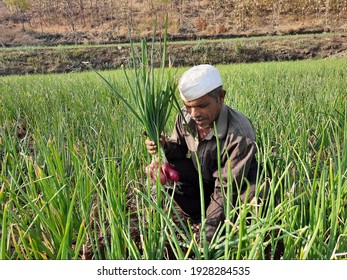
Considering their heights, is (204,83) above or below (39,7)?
below

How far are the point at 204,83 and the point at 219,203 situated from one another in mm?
397

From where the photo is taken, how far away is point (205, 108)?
1.07m

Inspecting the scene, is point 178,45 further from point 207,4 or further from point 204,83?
point 204,83

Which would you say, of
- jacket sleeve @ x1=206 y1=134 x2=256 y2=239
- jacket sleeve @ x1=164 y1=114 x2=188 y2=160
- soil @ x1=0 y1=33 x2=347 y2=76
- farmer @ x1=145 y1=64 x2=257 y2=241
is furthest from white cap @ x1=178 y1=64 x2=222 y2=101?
soil @ x1=0 y1=33 x2=347 y2=76

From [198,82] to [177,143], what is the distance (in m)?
0.44

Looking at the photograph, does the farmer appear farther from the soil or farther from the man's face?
the soil

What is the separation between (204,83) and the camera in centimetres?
101

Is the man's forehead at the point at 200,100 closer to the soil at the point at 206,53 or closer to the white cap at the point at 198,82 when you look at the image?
the white cap at the point at 198,82

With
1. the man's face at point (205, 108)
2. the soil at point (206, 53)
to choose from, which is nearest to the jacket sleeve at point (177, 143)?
the man's face at point (205, 108)

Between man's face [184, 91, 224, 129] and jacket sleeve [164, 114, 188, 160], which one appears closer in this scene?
man's face [184, 91, 224, 129]

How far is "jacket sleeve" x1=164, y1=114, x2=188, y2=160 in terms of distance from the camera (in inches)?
52.6

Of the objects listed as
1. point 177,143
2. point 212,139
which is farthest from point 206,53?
point 212,139
